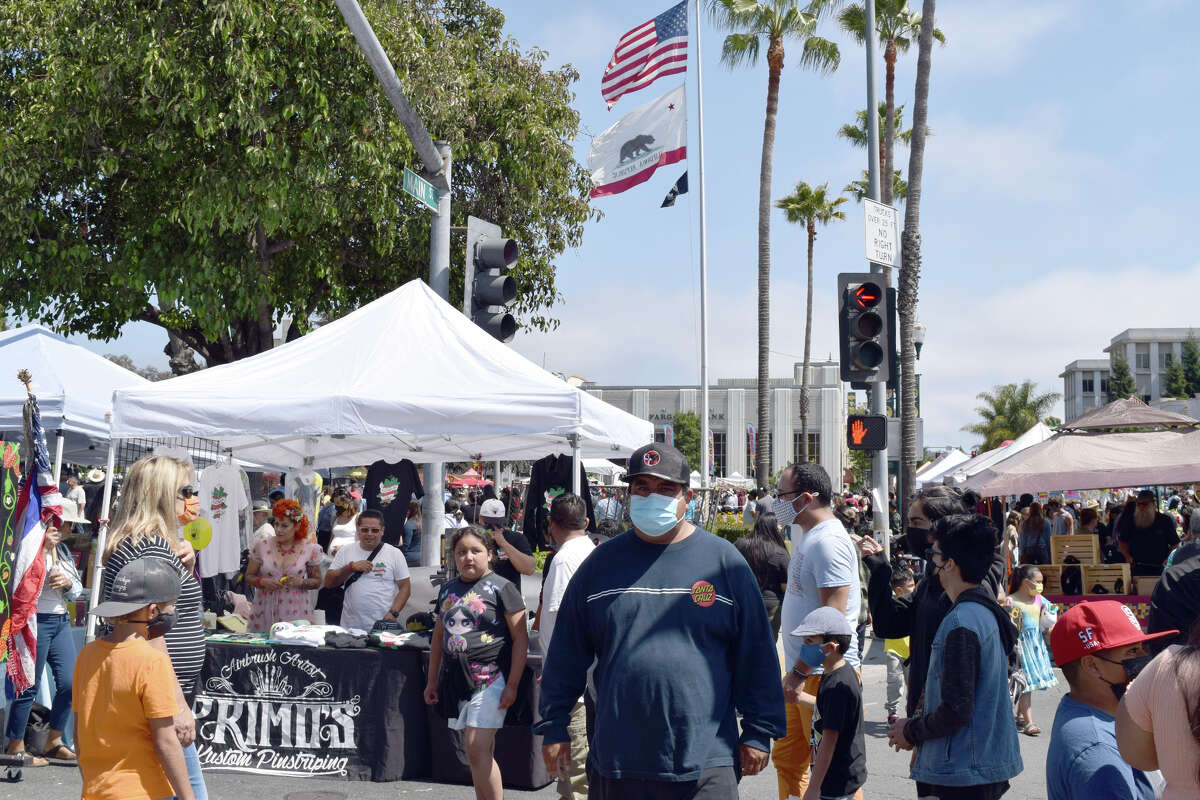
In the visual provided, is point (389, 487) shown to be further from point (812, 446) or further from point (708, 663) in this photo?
point (812, 446)

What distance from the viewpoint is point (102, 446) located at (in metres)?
13.6

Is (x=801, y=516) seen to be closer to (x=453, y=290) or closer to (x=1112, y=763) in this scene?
(x=1112, y=763)

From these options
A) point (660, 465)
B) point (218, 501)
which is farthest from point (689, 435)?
point (660, 465)

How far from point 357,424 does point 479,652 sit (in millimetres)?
2527

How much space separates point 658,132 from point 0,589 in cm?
A: 1331

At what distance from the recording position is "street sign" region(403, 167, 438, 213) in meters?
8.91

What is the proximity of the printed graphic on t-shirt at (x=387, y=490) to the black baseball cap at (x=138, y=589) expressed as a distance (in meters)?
8.76

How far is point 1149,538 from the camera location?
598 inches

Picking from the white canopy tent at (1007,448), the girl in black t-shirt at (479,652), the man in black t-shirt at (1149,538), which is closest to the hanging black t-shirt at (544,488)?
the girl in black t-shirt at (479,652)

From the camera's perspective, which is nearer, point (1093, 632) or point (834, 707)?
point (1093, 632)

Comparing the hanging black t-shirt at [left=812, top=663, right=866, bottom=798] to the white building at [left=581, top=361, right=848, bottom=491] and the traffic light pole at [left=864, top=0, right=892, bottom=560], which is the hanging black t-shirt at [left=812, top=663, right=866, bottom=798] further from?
the white building at [left=581, top=361, right=848, bottom=491]

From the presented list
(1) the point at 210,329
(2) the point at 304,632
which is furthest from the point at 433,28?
(2) the point at 304,632

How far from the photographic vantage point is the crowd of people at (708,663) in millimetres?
2994

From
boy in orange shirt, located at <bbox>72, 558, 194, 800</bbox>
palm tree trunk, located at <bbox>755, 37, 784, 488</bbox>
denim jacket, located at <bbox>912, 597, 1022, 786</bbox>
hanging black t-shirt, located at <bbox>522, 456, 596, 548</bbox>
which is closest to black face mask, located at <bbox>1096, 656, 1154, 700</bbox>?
denim jacket, located at <bbox>912, 597, 1022, 786</bbox>
